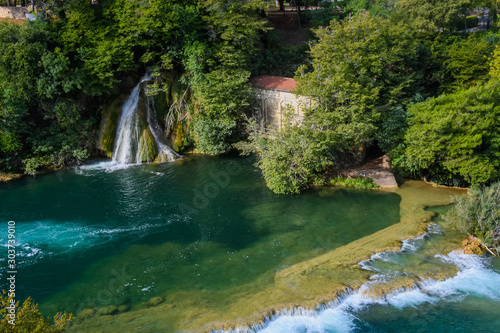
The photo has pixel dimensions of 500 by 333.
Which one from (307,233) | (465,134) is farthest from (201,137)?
(465,134)

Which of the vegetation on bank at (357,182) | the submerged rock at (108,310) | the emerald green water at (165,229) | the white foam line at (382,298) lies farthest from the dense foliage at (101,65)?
the white foam line at (382,298)

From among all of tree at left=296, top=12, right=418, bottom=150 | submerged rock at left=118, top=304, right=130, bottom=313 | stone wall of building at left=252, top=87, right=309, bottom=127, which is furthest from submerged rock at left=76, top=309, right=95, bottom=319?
stone wall of building at left=252, top=87, right=309, bottom=127

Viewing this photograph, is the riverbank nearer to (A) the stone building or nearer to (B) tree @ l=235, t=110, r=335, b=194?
(B) tree @ l=235, t=110, r=335, b=194

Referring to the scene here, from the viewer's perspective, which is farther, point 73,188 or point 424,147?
point 73,188

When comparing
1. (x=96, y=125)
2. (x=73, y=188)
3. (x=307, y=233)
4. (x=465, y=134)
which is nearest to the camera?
(x=307, y=233)

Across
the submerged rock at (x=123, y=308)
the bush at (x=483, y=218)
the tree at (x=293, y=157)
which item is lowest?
the submerged rock at (x=123, y=308)

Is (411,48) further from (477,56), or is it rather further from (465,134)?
(465,134)

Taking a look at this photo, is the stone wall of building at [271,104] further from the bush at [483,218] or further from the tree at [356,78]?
the bush at [483,218]
